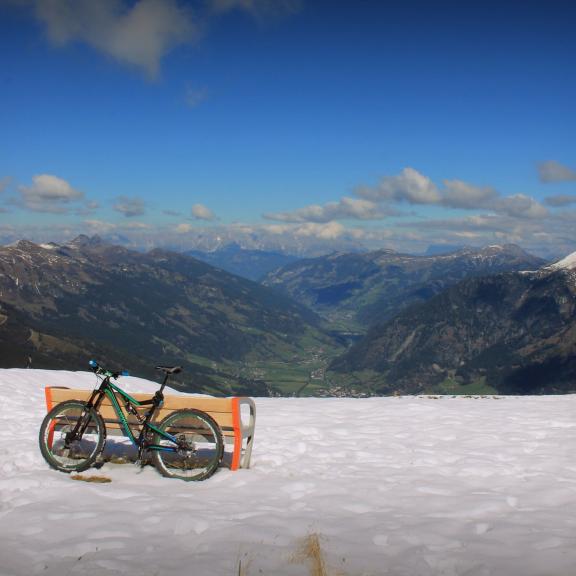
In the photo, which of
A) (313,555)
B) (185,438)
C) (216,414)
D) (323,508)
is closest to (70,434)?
(185,438)

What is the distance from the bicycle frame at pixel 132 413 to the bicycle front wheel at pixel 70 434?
9 centimetres

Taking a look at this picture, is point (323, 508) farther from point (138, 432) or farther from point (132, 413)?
point (132, 413)

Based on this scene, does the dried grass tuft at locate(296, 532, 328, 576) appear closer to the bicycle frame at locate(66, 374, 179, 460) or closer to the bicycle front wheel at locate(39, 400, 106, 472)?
the bicycle frame at locate(66, 374, 179, 460)

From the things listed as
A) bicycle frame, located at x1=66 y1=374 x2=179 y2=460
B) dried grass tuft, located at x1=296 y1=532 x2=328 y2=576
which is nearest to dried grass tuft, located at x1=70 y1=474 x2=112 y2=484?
bicycle frame, located at x1=66 y1=374 x2=179 y2=460

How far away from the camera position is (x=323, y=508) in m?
9.45

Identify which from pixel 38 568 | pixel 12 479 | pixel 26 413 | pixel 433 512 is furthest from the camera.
Answer: pixel 26 413

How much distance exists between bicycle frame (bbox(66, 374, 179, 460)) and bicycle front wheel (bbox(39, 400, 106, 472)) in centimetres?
9

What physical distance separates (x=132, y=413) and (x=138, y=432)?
1.48 feet

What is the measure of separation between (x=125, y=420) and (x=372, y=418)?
31.2 feet

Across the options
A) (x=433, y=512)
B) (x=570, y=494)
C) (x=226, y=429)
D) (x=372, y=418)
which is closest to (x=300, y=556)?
(x=433, y=512)

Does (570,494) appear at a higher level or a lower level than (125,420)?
lower

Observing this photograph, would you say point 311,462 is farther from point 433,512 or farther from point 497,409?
point 497,409

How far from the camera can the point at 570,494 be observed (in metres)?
10.5

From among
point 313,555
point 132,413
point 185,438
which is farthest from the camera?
point 132,413
